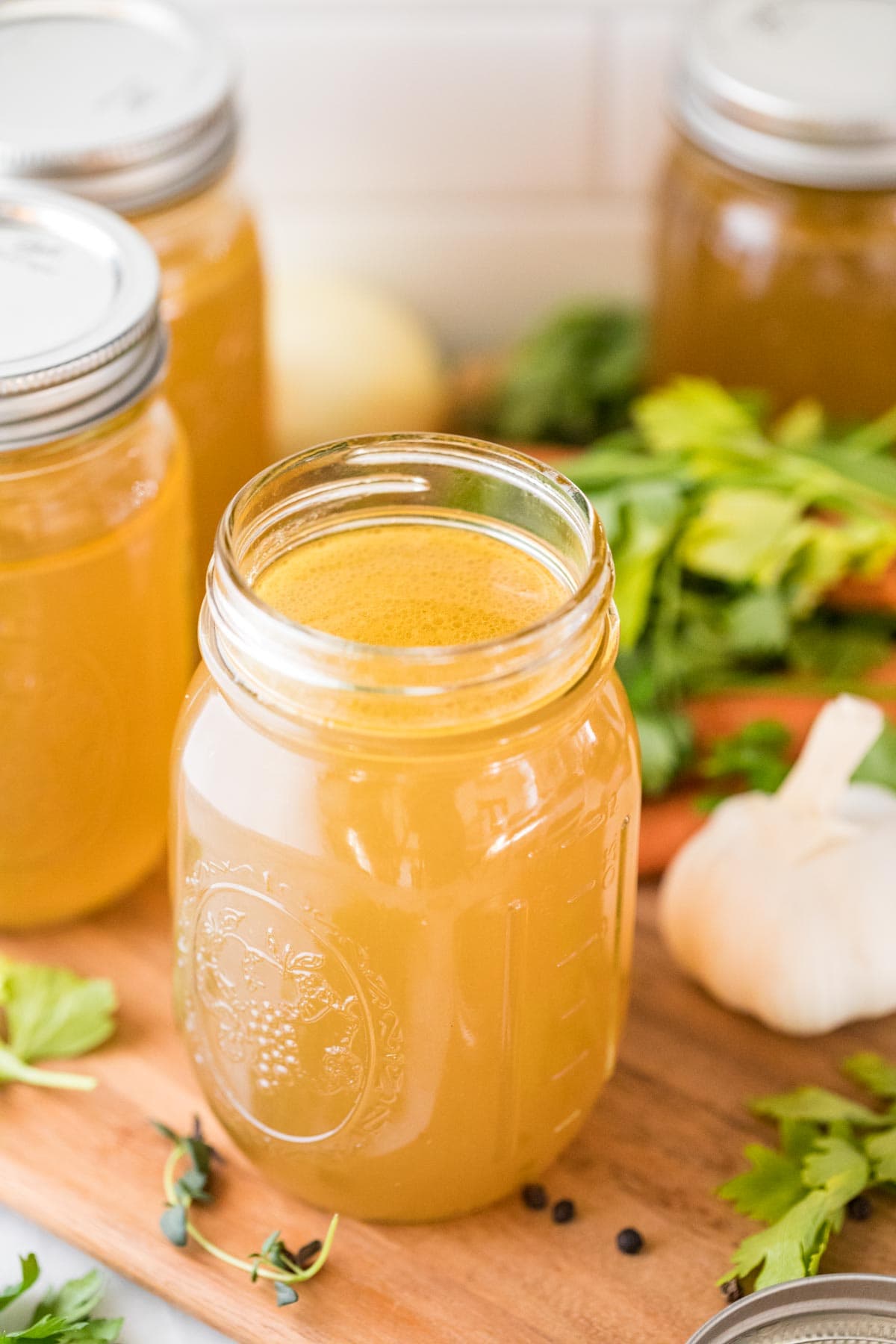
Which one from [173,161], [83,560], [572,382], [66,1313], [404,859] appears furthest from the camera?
[572,382]

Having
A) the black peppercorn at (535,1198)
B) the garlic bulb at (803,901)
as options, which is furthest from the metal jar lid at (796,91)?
the black peppercorn at (535,1198)

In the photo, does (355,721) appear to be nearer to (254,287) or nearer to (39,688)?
(39,688)

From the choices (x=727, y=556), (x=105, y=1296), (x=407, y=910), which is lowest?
(x=105, y=1296)

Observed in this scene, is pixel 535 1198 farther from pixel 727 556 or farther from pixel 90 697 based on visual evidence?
pixel 727 556

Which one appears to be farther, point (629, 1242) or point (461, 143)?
point (461, 143)

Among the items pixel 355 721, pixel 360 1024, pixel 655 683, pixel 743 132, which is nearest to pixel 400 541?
pixel 355 721

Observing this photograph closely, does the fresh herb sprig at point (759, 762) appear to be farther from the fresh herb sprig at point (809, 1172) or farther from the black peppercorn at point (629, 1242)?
the black peppercorn at point (629, 1242)

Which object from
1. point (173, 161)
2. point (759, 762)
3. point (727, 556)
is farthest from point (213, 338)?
point (759, 762)
